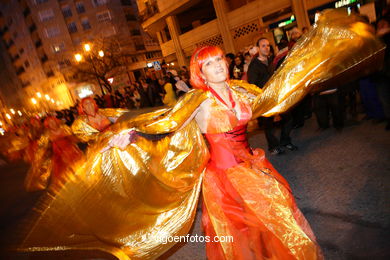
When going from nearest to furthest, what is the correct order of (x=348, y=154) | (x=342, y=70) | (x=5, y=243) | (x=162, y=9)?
1. (x=342, y=70)
2. (x=348, y=154)
3. (x=5, y=243)
4. (x=162, y=9)

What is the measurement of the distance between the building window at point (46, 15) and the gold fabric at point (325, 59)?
170 feet

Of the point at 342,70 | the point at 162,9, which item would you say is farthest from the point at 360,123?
the point at 162,9

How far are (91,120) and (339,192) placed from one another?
3.55 m

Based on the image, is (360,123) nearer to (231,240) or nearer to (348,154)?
(348,154)

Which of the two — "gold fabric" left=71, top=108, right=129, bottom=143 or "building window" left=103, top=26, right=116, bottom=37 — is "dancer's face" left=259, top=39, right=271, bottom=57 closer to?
"gold fabric" left=71, top=108, right=129, bottom=143

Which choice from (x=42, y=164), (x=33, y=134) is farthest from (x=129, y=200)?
(x=33, y=134)

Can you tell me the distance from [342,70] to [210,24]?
16954mm

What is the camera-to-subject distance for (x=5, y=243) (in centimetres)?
436

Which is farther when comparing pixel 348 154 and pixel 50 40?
pixel 50 40

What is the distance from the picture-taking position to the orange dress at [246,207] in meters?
1.80

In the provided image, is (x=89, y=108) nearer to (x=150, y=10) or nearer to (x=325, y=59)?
(x=325, y=59)

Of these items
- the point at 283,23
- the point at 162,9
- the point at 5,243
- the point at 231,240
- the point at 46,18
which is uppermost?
the point at 46,18

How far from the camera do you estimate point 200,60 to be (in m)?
2.00

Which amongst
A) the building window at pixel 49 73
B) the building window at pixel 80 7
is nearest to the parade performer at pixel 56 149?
the building window at pixel 80 7
